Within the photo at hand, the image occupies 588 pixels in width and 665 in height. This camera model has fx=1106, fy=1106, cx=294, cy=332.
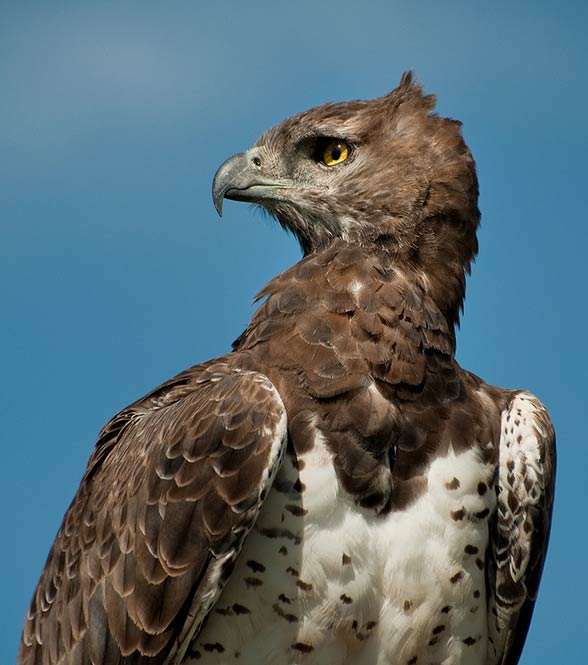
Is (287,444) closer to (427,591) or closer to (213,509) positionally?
(213,509)

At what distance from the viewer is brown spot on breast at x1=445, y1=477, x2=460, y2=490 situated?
5.59 meters

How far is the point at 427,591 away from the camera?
217 inches

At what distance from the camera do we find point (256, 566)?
5418mm

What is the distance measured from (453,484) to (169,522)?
4.72ft

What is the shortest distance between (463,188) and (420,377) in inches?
50.0

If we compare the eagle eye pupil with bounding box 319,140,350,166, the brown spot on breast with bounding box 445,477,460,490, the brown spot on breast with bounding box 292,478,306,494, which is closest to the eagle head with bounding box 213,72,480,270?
the eagle eye pupil with bounding box 319,140,350,166

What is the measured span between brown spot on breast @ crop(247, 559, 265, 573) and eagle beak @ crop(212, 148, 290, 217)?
7.61 ft

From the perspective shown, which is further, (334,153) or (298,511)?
(334,153)

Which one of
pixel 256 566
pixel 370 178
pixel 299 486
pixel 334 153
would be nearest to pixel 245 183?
pixel 334 153

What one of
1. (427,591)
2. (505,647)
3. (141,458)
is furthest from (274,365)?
(505,647)

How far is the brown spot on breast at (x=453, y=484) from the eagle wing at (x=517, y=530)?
0.38 m

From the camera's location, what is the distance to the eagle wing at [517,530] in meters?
5.89

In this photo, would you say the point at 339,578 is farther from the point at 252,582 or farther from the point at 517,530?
the point at 517,530

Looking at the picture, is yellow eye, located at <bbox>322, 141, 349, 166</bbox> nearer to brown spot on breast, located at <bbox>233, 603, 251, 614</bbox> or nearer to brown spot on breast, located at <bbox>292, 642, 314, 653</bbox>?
brown spot on breast, located at <bbox>233, 603, 251, 614</bbox>
